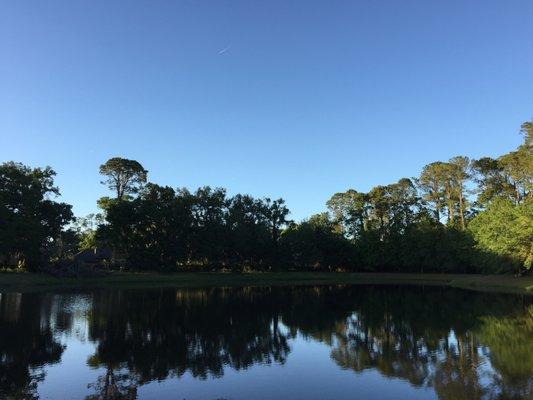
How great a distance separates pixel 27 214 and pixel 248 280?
33.6 meters

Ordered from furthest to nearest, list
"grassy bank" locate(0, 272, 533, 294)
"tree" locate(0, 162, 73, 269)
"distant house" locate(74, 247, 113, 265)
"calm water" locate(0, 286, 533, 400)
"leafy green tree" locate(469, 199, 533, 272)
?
1. "distant house" locate(74, 247, 113, 265)
2. "tree" locate(0, 162, 73, 269)
3. "grassy bank" locate(0, 272, 533, 294)
4. "leafy green tree" locate(469, 199, 533, 272)
5. "calm water" locate(0, 286, 533, 400)

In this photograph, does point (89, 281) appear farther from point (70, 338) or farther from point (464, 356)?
→ point (464, 356)

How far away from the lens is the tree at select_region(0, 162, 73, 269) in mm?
62250

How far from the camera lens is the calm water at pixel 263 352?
14.6 m

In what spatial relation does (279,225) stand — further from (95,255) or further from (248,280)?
(95,255)

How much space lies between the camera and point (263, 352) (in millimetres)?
20812

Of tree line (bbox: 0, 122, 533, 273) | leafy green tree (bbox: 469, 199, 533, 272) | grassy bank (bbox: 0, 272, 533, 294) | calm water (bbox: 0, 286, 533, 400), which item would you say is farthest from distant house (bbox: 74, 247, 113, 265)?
leafy green tree (bbox: 469, 199, 533, 272)

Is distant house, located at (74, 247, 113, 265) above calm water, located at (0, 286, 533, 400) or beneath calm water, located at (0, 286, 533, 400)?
above

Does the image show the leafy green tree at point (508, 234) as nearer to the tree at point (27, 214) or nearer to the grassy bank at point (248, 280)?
the grassy bank at point (248, 280)

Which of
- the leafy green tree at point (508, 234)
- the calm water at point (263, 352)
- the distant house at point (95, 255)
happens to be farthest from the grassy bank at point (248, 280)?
the calm water at point (263, 352)

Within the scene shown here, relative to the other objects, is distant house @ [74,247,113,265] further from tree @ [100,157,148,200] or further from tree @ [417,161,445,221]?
tree @ [417,161,445,221]

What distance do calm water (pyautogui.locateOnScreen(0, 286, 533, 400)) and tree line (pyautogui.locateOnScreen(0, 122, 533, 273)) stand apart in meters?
30.7

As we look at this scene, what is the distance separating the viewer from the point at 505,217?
60.4m

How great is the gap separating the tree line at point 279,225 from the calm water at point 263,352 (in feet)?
101
